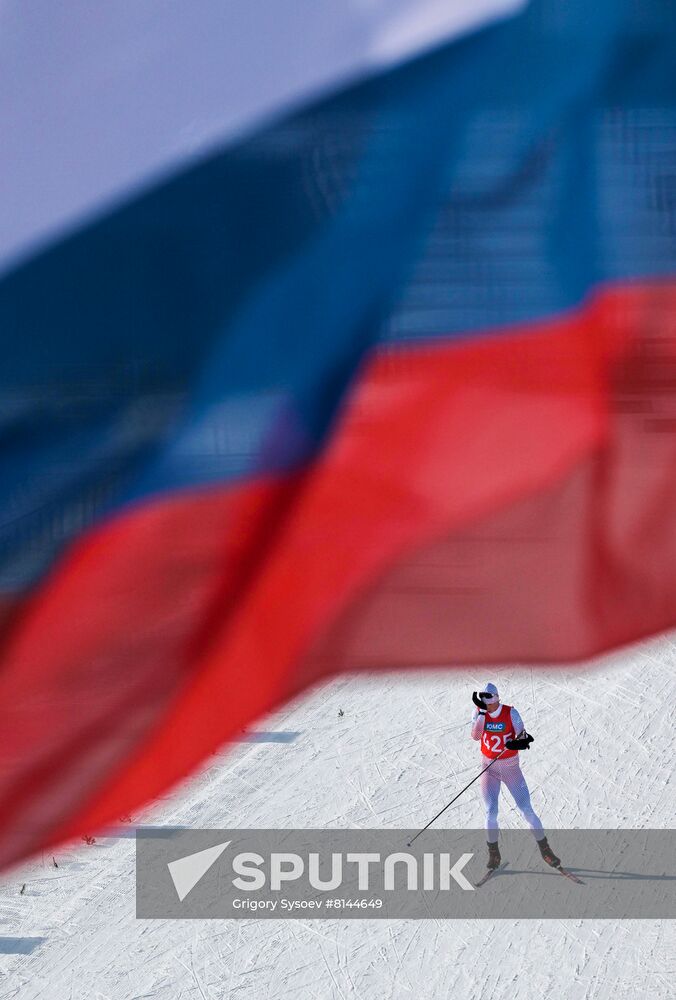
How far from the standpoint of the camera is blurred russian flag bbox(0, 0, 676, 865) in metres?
1.90

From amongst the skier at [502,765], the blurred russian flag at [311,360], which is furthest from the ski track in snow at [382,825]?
the blurred russian flag at [311,360]

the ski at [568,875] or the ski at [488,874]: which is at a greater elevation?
the ski at [488,874]

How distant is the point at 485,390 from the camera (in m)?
2.00

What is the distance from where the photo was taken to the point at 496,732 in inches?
271

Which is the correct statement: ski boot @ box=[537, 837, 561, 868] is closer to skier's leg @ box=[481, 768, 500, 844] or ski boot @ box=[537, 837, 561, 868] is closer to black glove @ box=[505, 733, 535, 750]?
skier's leg @ box=[481, 768, 500, 844]

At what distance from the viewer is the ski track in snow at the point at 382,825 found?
20.0ft

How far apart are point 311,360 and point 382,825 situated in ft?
20.4

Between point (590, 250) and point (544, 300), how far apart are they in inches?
4.3

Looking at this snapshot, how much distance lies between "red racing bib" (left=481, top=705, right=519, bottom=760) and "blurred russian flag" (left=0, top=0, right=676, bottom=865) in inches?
200

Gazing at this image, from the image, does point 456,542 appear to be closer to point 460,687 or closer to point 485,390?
point 485,390

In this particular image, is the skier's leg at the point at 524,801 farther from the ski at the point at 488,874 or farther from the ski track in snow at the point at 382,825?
the ski track in snow at the point at 382,825

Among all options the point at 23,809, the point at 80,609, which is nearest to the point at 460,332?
the point at 80,609

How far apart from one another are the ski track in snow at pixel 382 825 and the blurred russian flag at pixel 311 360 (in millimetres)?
2243

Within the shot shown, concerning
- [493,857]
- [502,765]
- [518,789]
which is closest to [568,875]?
[493,857]
